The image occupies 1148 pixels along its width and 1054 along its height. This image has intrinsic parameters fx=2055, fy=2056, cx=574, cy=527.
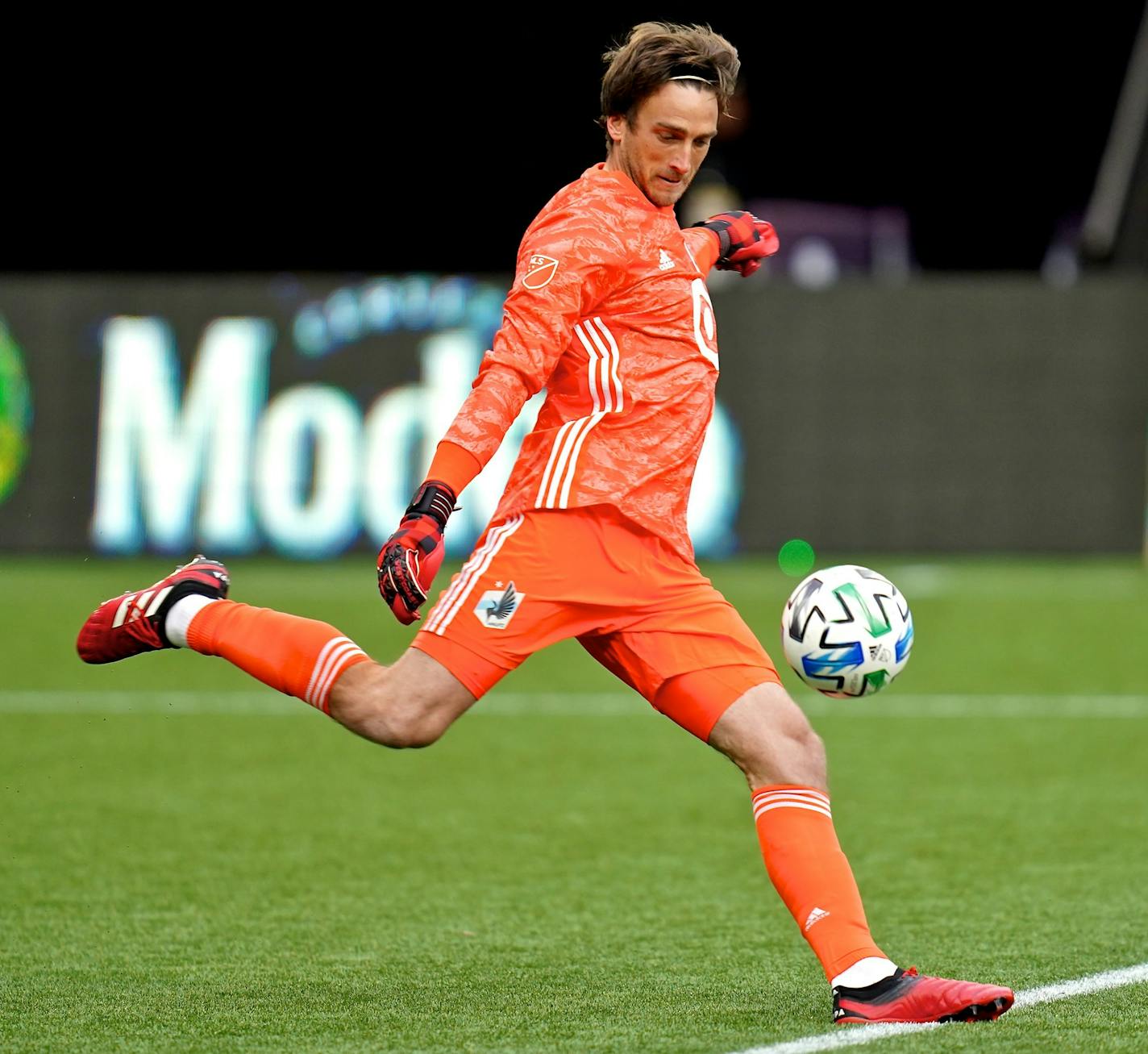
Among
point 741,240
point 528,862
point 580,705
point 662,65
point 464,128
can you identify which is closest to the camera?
point 662,65

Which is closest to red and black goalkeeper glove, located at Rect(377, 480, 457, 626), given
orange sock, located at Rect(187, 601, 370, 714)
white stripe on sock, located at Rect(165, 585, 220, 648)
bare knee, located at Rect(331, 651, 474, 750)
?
bare knee, located at Rect(331, 651, 474, 750)

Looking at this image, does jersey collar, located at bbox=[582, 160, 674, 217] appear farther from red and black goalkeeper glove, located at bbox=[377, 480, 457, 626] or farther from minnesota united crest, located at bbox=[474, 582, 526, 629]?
minnesota united crest, located at bbox=[474, 582, 526, 629]

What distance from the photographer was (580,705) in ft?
33.6

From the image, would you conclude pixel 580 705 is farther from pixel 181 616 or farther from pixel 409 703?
pixel 409 703

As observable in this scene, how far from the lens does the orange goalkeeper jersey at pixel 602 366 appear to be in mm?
4609

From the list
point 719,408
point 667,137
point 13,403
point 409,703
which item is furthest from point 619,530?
point 13,403

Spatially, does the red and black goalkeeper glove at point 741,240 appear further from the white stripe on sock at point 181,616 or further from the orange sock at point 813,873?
the white stripe on sock at point 181,616

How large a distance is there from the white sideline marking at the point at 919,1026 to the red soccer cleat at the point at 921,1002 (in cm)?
2

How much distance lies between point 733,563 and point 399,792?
7.77 meters

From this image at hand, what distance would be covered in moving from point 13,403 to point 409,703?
1130cm

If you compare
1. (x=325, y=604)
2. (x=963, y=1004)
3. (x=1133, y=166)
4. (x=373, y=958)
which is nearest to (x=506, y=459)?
(x=325, y=604)

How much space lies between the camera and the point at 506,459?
567 inches

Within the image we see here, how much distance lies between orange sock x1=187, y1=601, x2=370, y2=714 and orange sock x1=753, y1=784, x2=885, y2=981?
3.37 feet

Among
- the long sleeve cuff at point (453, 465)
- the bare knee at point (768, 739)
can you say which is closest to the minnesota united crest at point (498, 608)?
the long sleeve cuff at point (453, 465)
